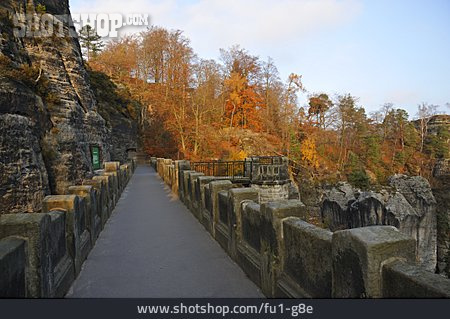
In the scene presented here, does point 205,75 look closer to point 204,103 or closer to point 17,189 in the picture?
point 204,103

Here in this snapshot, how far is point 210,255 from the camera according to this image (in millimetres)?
5367

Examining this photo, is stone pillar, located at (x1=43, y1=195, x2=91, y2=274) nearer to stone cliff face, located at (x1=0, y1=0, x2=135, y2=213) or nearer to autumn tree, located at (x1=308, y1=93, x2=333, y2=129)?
stone cliff face, located at (x1=0, y1=0, x2=135, y2=213)

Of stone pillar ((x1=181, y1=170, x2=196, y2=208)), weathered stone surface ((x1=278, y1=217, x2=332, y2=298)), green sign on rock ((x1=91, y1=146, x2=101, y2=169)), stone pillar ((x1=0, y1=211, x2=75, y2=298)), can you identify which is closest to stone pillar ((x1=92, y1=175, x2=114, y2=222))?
stone pillar ((x1=181, y1=170, x2=196, y2=208))

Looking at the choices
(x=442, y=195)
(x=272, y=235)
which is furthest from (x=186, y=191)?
(x=442, y=195)

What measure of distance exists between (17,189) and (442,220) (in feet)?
137

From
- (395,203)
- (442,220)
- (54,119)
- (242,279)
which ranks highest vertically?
(54,119)

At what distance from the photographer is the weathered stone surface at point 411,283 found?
167 cm

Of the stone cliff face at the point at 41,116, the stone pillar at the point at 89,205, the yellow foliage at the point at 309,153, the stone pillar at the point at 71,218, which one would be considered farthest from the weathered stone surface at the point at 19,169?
the yellow foliage at the point at 309,153

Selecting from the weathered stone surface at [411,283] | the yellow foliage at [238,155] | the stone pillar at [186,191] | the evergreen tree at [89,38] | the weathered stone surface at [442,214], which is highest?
the evergreen tree at [89,38]

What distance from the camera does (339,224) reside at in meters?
31.6

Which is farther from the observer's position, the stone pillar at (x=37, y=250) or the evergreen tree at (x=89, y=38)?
the evergreen tree at (x=89, y=38)

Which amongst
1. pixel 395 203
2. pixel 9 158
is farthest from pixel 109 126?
pixel 395 203

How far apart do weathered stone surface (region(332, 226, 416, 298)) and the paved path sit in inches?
73.5

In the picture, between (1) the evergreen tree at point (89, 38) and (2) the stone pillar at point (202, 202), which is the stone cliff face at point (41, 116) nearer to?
(2) the stone pillar at point (202, 202)
